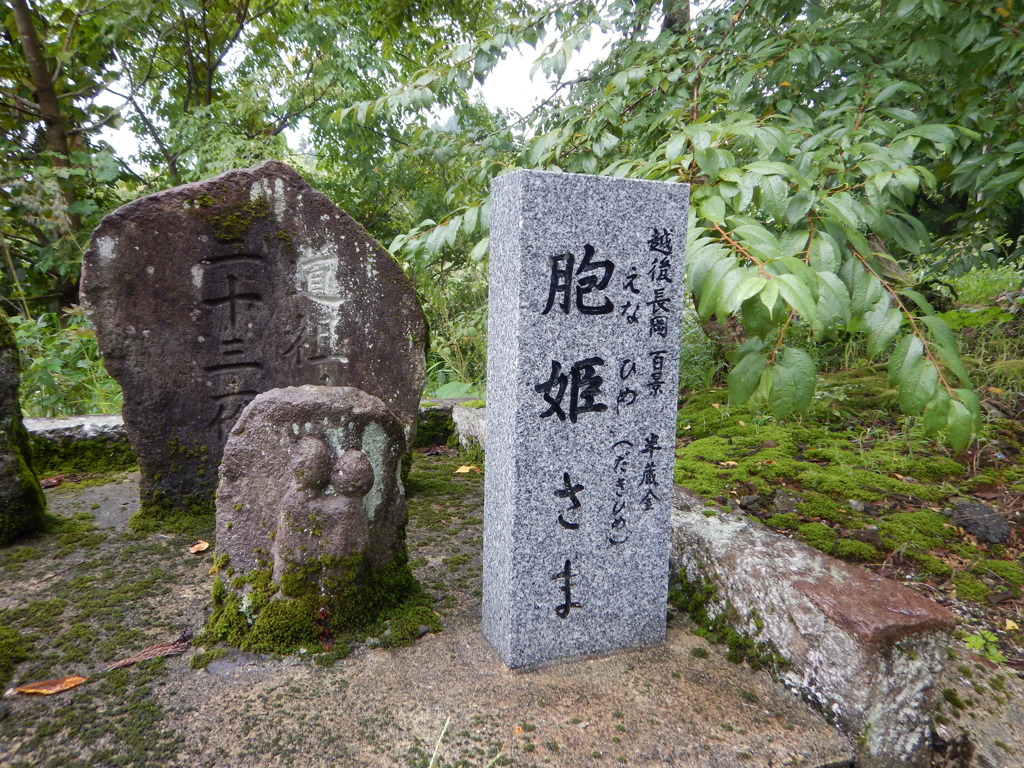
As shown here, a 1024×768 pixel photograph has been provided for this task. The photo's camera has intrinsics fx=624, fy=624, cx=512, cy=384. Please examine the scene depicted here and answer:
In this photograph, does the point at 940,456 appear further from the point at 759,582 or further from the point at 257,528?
the point at 257,528

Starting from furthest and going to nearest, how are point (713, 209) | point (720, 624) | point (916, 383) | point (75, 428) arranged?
point (75, 428) < point (720, 624) < point (713, 209) < point (916, 383)

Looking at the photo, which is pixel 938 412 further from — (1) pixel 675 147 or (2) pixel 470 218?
(2) pixel 470 218

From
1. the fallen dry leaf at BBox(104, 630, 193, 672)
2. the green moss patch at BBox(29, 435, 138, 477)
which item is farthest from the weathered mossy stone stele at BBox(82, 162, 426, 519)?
the fallen dry leaf at BBox(104, 630, 193, 672)

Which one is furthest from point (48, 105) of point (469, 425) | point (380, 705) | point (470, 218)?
point (380, 705)

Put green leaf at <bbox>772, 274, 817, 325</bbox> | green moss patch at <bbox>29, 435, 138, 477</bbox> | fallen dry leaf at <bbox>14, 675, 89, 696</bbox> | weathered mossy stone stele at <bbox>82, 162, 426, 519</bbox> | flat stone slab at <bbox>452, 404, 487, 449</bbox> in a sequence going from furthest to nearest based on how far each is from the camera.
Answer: flat stone slab at <bbox>452, 404, 487, 449</bbox> < green moss patch at <bbox>29, 435, 138, 477</bbox> < weathered mossy stone stele at <bbox>82, 162, 426, 519</bbox> < fallen dry leaf at <bbox>14, 675, 89, 696</bbox> < green leaf at <bbox>772, 274, 817, 325</bbox>

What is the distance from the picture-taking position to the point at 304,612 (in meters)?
2.10

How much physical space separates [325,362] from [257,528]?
131 centimetres

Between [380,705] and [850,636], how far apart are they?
4.49 feet

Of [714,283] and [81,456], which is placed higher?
[714,283]

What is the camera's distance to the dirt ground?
1674 mm

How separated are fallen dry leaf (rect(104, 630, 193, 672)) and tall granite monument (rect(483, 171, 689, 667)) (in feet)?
Answer: 3.45

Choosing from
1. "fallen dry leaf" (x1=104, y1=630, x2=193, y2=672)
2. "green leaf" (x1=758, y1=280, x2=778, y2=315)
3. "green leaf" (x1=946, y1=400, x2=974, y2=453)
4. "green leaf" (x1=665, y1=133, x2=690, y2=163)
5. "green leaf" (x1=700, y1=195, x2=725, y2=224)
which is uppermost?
"green leaf" (x1=665, y1=133, x2=690, y2=163)

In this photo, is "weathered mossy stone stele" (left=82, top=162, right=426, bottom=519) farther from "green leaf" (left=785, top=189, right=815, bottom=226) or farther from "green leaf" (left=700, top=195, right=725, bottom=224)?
"green leaf" (left=785, top=189, right=815, bottom=226)

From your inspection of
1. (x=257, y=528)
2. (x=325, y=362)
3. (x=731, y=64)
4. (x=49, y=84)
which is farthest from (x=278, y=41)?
(x=257, y=528)
